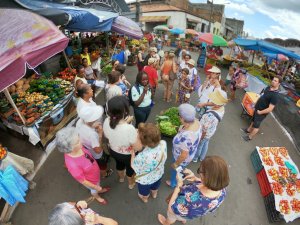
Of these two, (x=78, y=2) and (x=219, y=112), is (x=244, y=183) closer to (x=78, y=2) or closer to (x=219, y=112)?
(x=219, y=112)

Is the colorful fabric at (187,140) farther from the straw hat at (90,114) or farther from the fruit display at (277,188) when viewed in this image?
the fruit display at (277,188)

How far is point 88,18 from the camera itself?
16.7 ft

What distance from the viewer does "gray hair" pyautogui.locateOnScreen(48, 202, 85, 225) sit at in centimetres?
132

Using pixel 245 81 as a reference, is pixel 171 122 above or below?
above

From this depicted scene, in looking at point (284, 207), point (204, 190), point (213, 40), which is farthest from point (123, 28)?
point (284, 207)

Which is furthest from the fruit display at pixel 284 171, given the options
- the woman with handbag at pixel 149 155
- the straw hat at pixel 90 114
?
the straw hat at pixel 90 114

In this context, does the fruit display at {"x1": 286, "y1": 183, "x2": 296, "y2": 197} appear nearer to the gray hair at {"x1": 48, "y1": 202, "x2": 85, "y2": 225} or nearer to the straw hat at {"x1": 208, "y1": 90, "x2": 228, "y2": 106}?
the straw hat at {"x1": 208, "y1": 90, "x2": 228, "y2": 106}

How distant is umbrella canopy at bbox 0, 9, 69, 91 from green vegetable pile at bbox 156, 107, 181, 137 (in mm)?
2699

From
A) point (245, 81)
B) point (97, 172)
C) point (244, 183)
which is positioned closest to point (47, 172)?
point (97, 172)

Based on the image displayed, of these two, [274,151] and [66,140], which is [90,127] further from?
[274,151]

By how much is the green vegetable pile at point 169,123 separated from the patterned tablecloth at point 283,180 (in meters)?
2.09

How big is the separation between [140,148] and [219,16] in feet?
143

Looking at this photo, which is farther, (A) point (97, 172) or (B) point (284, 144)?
(B) point (284, 144)

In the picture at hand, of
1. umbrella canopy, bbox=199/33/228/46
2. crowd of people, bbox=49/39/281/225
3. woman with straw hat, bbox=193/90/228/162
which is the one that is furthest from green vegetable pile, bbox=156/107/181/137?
umbrella canopy, bbox=199/33/228/46
